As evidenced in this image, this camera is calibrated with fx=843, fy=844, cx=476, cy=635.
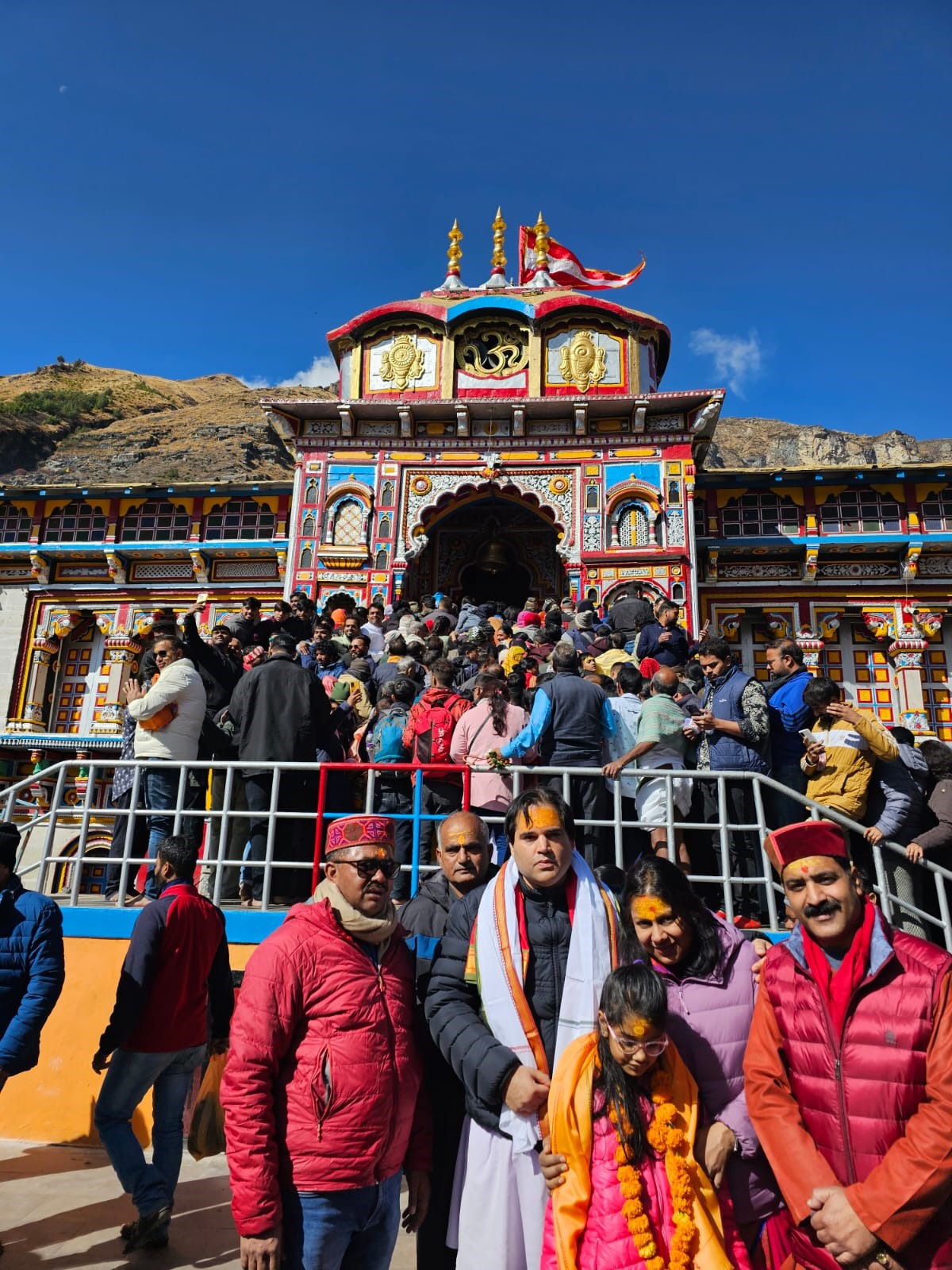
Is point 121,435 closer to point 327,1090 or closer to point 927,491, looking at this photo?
point 927,491

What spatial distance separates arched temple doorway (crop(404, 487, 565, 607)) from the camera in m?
19.0

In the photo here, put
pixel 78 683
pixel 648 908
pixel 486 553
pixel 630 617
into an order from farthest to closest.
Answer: pixel 78 683, pixel 486 553, pixel 630 617, pixel 648 908

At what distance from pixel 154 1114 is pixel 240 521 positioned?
52.8ft

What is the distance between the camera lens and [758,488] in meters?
17.7

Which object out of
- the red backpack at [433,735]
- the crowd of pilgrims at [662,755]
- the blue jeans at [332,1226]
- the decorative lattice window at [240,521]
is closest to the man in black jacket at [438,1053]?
the blue jeans at [332,1226]

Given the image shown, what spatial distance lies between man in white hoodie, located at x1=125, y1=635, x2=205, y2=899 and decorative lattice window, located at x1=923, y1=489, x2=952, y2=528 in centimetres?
1601

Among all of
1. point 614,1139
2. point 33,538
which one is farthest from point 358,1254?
point 33,538

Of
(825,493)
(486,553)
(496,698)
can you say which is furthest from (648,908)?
(825,493)

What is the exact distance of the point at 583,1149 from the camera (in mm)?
2363

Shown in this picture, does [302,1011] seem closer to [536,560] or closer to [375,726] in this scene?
[375,726]

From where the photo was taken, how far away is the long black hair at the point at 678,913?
2.70 metres

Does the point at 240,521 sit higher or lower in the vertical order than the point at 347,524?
higher

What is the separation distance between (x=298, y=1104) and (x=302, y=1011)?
0.84 ft

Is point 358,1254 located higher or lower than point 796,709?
lower
